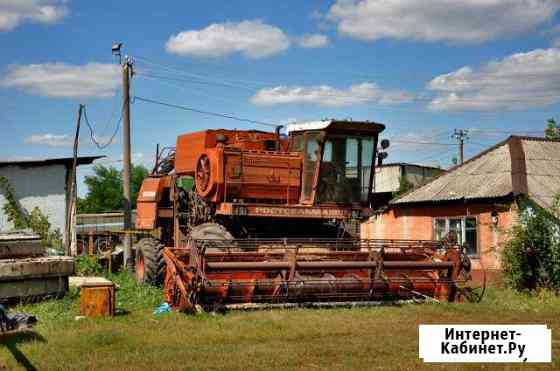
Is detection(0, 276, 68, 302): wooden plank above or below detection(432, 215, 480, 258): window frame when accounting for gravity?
below

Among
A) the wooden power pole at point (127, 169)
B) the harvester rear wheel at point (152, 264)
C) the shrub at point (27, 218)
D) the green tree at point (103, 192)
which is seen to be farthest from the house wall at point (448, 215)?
the green tree at point (103, 192)

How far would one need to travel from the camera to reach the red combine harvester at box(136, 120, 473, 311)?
11719 mm

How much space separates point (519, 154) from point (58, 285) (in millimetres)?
13293

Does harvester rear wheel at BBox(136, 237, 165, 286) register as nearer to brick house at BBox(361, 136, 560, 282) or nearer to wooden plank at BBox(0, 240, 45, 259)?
wooden plank at BBox(0, 240, 45, 259)

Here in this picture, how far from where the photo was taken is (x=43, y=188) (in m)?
20.2

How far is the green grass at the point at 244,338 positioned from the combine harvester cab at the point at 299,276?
0.45 m

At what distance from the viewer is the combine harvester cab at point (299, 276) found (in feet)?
37.5

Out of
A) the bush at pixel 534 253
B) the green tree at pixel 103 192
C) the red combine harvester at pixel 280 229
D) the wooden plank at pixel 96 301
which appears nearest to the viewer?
the wooden plank at pixel 96 301

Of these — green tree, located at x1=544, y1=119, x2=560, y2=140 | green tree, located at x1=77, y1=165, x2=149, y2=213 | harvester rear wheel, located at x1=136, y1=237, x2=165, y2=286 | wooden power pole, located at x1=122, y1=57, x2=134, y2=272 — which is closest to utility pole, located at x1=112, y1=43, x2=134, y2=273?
wooden power pole, located at x1=122, y1=57, x2=134, y2=272

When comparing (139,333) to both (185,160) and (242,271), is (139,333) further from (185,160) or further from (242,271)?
(185,160)

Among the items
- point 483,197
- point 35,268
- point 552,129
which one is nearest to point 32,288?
point 35,268

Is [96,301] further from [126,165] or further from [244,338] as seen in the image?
[126,165]

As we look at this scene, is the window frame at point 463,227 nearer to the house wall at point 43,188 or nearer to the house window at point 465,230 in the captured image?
the house window at point 465,230

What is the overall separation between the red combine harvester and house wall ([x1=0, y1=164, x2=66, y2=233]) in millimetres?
3607
